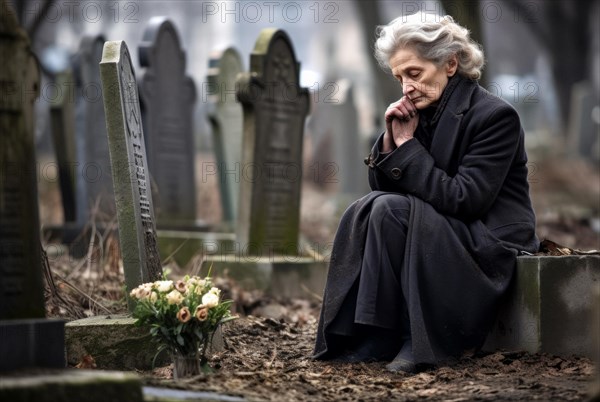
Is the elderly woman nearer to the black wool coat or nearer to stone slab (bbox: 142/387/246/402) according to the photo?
the black wool coat

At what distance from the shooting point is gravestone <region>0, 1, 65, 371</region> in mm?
4328

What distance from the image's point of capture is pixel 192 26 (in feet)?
226

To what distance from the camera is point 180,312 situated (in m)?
4.76

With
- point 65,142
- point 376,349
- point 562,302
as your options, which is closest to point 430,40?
point 562,302

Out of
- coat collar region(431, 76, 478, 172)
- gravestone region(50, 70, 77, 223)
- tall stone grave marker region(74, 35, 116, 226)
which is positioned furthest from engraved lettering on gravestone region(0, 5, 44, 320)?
gravestone region(50, 70, 77, 223)

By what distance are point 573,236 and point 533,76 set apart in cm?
5034

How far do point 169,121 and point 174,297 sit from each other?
6738 millimetres

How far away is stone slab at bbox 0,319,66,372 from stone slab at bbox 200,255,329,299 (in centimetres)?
400

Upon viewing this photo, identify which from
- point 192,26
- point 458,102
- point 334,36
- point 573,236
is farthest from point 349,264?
point 334,36

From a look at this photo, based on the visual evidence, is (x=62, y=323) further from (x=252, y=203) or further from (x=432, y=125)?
(x=252, y=203)

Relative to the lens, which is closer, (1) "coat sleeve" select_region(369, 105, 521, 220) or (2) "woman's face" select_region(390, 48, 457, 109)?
(1) "coat sleeve" select_region(369, 105, 521, 220)

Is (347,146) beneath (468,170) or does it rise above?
beneath

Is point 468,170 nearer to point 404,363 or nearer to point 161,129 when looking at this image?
point 404,363

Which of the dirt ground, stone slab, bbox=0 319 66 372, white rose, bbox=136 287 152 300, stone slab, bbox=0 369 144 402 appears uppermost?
white rose, bbox=136 287 152 300
